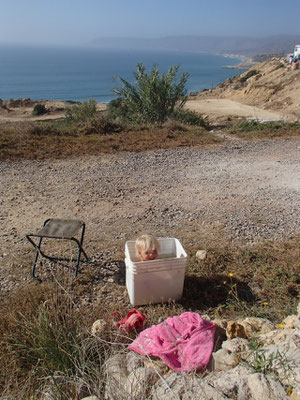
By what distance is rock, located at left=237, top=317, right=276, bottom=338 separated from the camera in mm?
2641

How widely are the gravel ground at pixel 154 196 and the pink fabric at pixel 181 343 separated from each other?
176 cm

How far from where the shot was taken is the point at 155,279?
317 cm

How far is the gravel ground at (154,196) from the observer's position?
15.4 ft

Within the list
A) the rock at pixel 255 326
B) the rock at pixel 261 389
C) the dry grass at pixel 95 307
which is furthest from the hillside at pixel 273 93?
the rock at pixel 261 389

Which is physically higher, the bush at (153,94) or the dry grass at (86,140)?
the bush at (153,94)

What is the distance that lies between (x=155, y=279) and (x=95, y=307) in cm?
67

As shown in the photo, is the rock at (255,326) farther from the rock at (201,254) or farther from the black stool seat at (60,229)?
the black stool seat at (60,229)

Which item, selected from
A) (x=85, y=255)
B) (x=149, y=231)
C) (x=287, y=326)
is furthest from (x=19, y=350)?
(x=149, y=231)

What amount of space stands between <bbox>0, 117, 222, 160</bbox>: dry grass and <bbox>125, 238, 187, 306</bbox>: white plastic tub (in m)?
5.41

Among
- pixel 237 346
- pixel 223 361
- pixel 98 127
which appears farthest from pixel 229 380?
pixel 98 127

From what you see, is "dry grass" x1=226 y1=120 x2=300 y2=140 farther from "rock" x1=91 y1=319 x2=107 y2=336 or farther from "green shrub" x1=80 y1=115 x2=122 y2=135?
"rock" x1=91 y1=319 x2=107 y2=336

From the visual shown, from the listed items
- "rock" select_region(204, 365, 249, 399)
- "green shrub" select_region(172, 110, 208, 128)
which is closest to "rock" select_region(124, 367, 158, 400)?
"rock" select_region(204, 365, 249, 399)

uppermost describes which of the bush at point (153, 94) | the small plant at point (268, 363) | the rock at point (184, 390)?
the bush at point (153, 94)

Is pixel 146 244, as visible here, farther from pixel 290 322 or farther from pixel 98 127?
pixel 98 127
